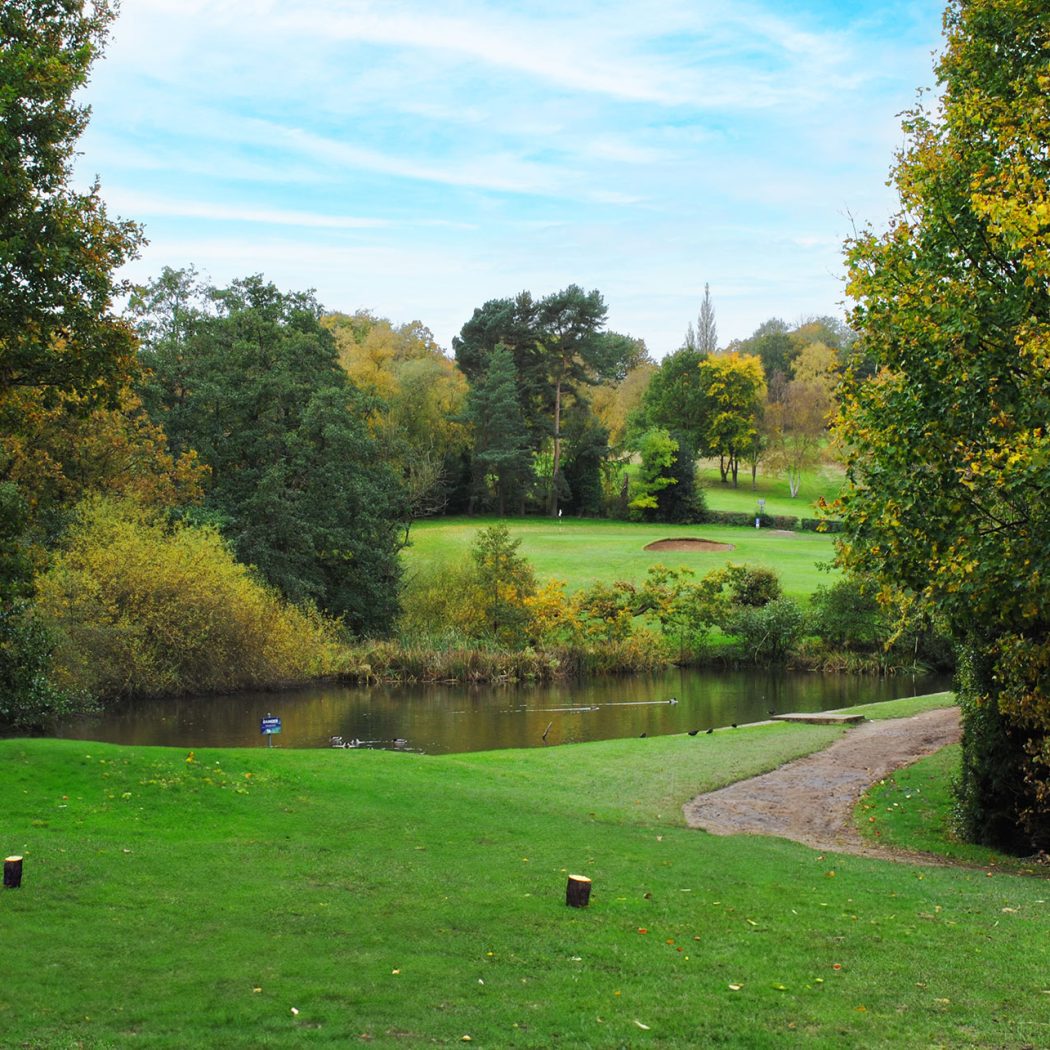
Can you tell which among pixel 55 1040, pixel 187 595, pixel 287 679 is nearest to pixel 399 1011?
pixel 55 1040

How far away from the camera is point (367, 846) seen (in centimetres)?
1245

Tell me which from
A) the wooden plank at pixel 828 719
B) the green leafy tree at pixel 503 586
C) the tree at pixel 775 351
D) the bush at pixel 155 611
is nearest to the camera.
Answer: the wooden plank at pixel 828 719

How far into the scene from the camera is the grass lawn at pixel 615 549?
198 feet

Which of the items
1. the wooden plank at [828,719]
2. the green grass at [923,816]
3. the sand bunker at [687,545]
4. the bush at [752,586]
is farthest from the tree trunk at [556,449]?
the green grass at [923,816]

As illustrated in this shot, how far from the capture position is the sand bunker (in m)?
70.2

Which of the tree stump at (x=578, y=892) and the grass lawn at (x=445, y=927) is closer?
the grass lawn at (x=445, y=927)

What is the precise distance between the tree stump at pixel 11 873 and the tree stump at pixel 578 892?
498cm

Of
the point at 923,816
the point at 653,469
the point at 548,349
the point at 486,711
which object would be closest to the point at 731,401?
the point at 653,469

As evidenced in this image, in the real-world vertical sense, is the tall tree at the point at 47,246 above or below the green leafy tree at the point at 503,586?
above

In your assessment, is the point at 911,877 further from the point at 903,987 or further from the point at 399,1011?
the point at 399,1011

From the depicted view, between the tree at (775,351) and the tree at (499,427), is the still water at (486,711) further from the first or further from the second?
the tree at (775,351)

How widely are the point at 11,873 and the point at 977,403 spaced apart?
11341 mm

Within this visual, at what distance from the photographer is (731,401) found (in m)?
98.6

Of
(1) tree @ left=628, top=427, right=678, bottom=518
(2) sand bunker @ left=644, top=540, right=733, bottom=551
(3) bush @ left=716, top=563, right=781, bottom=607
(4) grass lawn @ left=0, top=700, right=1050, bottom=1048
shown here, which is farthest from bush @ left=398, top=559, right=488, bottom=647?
(1) tree @ left=628, top=427, right=678, bottom=518
